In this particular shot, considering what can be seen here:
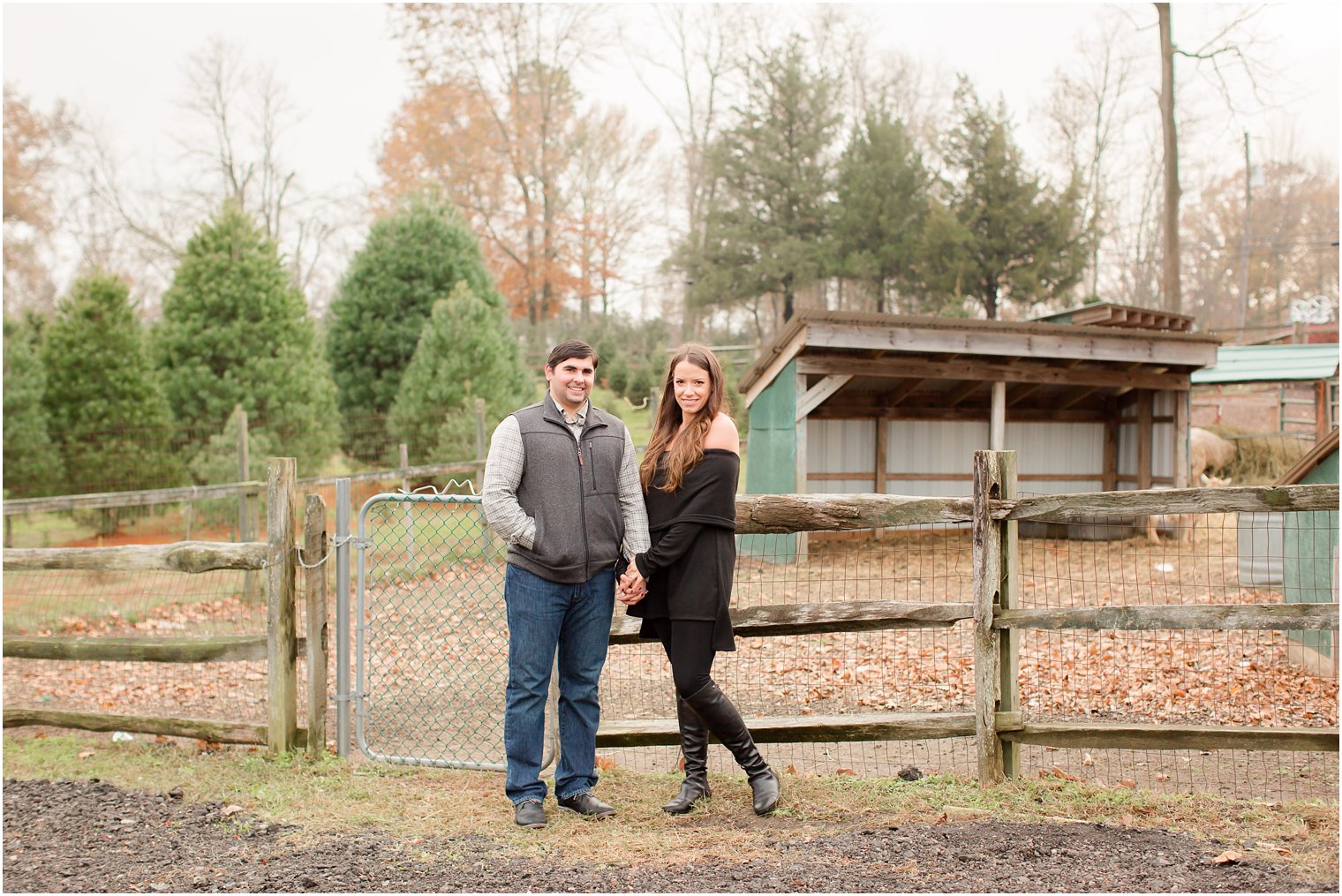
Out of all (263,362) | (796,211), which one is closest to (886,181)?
(796,211)

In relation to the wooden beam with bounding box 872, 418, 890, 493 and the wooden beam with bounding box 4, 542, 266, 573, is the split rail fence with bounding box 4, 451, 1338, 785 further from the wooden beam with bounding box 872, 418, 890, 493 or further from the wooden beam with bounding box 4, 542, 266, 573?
the wooden beam with bounding box 872, 418, 890, 493

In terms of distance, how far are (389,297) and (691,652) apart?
16.1 meters

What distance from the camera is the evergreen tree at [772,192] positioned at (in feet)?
96.9

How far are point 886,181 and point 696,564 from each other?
2815 cm

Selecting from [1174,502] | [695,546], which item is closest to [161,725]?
[695,546]

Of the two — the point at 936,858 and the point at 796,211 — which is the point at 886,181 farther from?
the point at 936,858

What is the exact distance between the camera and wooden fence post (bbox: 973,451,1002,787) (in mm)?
4422

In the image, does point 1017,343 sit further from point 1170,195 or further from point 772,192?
point 772,192

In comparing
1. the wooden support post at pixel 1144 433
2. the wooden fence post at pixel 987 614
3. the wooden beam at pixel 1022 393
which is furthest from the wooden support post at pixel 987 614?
the wooden support post at pixel 1144 433

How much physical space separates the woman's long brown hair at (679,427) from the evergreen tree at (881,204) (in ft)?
85.8

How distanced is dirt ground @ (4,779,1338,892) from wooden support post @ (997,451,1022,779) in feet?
2.07

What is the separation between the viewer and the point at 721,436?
3.99m

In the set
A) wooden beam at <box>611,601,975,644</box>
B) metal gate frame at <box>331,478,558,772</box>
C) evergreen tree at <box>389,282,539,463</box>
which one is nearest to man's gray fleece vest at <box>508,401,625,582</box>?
wooden beam at <box>611,601,975,644</box>

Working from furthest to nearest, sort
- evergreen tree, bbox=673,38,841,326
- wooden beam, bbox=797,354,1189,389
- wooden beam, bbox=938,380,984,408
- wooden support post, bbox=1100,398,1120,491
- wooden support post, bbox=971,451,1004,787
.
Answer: evergreen tree, bbox=673,38,841,326
wooden support post, bbox=1100,398,1120,491
wooden beam, bbox=938,380,984,408
wooden beam, bbox=797,354,1189,389
wooden support post, bbox=971,451,1004,787
